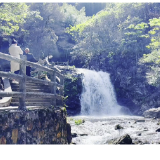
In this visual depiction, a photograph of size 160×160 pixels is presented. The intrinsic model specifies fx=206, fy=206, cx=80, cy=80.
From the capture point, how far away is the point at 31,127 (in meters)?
5.39

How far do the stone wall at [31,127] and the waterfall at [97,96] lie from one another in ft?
62.0

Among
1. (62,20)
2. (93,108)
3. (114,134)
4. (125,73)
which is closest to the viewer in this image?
(114,134)

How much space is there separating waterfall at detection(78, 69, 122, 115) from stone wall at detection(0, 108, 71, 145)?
62.0 ft

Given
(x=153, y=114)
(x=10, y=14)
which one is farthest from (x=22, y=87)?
(x=153, y=114)

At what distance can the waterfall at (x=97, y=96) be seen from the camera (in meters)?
26.4

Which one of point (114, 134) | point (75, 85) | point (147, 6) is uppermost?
point (147, 6)

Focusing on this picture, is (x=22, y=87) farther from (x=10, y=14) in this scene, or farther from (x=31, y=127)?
(x=10, y=14)

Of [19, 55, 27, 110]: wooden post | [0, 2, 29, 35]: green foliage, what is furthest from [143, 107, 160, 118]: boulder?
[19, 55, 27, 110]: wooden post

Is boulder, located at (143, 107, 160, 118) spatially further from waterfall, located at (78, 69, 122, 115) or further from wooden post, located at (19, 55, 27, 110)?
wooden post, located at (19, 55, 27, 110)

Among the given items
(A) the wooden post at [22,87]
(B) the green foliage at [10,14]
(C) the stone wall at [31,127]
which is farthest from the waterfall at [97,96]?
(A) the wooden post at [22,87]
